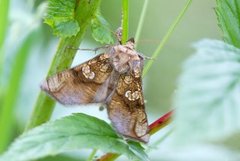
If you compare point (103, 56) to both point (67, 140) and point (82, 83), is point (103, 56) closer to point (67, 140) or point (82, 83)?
point (82, 83)

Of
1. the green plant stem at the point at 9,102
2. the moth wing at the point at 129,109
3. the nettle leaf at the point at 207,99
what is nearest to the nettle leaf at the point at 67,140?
the moth wing at the point at 129,109

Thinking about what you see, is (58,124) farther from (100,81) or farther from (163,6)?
(163,6)

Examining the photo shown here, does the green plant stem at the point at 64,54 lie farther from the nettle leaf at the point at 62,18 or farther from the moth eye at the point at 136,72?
the moth eye at the point at 136,72

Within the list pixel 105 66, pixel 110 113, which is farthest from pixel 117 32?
pixel 110 113

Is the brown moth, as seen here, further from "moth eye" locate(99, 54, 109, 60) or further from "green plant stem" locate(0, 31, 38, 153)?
"green plant stem" locate(0, 31, 38, 153)

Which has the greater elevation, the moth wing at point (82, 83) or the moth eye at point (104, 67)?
the moth eye at point (104, 67)

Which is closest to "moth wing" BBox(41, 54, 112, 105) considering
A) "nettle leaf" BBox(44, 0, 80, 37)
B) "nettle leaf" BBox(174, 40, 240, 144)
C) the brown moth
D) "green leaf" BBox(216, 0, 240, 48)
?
the brown moth

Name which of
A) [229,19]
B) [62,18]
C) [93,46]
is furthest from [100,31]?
[93,46]
